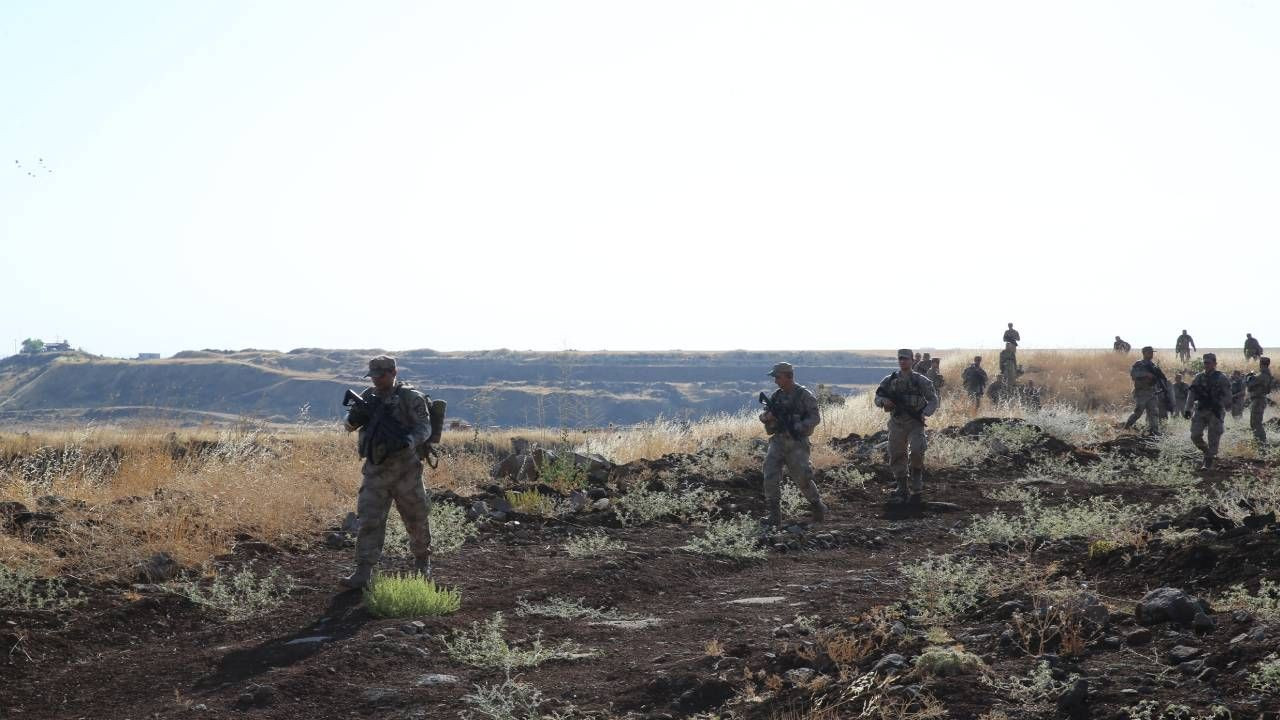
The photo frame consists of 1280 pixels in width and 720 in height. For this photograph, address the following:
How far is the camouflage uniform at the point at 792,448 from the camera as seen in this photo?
12.2 metres

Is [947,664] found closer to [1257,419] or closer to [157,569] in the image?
[157,569]

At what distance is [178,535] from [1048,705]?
7469 mm

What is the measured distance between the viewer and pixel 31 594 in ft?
26.2

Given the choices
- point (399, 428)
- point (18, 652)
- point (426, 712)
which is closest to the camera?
point (426, 712)

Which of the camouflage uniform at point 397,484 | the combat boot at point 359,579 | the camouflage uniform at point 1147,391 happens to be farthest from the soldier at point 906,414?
the camouflage uniform at point 1147,391

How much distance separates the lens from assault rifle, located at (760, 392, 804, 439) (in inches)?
481

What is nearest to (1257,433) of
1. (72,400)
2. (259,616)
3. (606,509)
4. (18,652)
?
(606,509)

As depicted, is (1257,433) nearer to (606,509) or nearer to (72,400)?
(606,509)

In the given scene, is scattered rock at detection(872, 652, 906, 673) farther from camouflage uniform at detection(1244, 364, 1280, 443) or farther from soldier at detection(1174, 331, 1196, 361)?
soldier at detection(1174, 331, 1196, 361)

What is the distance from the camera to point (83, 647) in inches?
286

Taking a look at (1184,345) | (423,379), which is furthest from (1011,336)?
(423,379)

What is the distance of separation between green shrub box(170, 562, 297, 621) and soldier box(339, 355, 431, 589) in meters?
0.55

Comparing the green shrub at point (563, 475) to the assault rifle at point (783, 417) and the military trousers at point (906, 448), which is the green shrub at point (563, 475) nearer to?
the assault rifle at point (783, 417)

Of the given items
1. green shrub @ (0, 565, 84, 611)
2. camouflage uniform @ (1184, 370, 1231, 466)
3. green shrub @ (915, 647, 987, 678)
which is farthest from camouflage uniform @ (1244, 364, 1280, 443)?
green shrub @ (0, 565, 84, 611)
